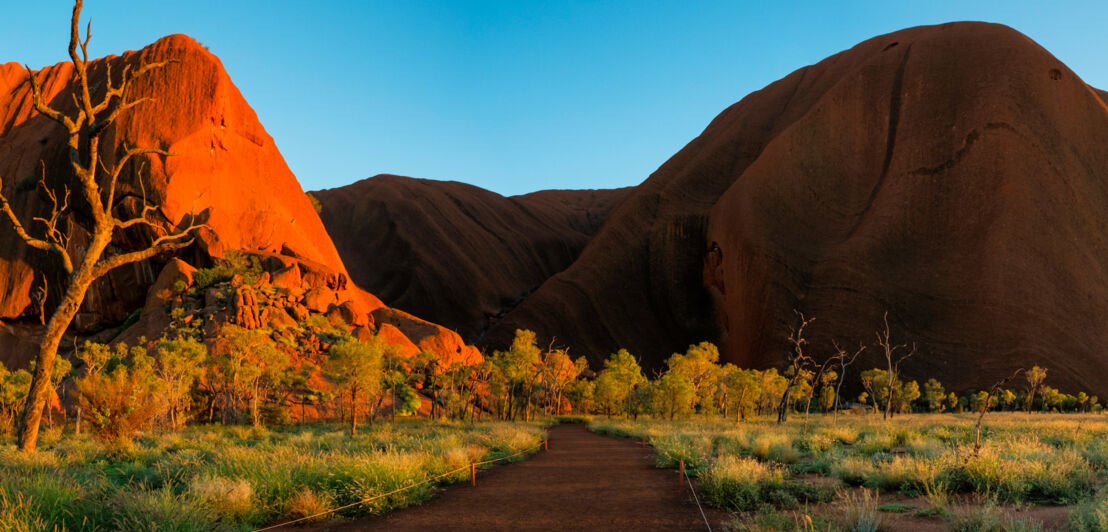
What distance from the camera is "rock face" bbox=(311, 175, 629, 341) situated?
4146 inches

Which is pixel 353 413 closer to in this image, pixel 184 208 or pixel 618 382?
pixel 618 382

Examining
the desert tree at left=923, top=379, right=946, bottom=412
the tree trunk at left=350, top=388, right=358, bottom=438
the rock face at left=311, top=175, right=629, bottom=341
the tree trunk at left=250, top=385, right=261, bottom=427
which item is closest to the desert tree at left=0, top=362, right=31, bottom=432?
the tree trunk at left=250, top=385, right=261, bottom=427

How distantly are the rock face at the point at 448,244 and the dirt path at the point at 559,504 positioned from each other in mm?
86129

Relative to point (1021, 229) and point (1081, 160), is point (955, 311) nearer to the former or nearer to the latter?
point (1021, 229)

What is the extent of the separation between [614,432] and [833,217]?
201ft

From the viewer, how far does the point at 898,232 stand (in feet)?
237

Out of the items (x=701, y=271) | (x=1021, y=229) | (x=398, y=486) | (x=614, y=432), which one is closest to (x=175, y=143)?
(x=614, y=432)

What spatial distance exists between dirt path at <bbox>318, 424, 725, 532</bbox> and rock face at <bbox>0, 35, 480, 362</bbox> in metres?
40.6

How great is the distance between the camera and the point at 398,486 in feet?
33.4

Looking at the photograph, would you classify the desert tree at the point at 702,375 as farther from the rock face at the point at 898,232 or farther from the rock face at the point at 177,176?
the rock face at the point at 177,176

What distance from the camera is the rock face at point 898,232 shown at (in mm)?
62594

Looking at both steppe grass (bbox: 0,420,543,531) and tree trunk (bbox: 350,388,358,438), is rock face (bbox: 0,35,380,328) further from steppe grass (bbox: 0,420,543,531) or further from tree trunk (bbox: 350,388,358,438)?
steppe grass (bbox: 0,420,543,531)

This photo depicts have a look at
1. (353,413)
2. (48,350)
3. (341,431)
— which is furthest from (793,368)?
(48,350)

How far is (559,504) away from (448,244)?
107650 millimetres
